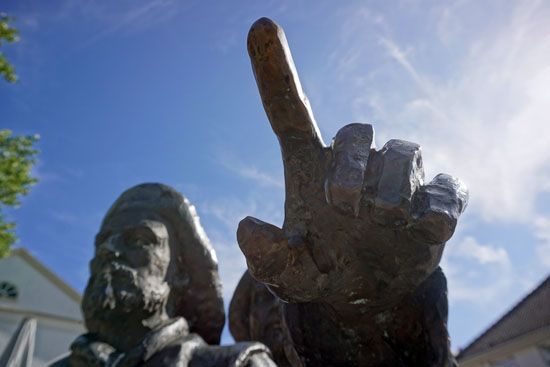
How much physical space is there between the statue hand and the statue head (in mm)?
1476

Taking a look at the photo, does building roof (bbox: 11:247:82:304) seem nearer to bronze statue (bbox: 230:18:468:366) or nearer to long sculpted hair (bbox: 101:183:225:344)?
long sculpted hair (bbox: 101:183:225:344)

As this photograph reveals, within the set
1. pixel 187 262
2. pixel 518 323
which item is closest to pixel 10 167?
pixel 187 262

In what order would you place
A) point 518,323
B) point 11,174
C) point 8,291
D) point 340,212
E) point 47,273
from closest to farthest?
point 340,212
point 11,174
point 518,323
point 8,291
point 47,273

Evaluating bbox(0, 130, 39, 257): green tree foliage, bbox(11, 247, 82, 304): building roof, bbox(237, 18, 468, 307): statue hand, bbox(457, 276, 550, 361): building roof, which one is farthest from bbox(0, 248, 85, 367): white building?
bbox(237, 18, 468, 307): statue hand

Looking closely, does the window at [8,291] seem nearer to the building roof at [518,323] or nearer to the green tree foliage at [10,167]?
the green tree foliage at [10,167]

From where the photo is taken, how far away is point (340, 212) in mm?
1096

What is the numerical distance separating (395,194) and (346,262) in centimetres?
27

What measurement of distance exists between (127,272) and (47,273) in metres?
12.4

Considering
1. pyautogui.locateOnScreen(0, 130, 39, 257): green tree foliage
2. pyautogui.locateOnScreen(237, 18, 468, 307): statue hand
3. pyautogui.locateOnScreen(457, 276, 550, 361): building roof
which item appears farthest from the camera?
pyautogui.locateOnScreen(457, 276, 550, 361): building roof

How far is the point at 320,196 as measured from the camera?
117cm

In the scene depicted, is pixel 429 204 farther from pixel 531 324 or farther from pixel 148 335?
pixel 531 324

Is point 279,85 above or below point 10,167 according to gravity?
below

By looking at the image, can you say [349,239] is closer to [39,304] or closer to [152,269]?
[152,269]

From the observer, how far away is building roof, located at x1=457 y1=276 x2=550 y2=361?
1144 centimetres
